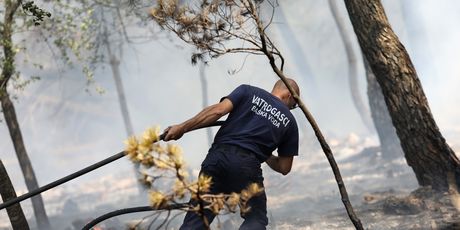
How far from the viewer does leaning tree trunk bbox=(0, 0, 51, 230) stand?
30.8ft

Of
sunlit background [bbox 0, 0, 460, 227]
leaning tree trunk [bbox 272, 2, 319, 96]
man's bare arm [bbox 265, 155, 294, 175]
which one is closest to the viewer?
man's bare arm [bbox 265, 155, 294, 175]

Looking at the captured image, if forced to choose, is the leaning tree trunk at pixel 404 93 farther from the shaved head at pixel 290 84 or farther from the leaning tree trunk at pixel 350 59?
the leaning tree trunk at pixel 350 59

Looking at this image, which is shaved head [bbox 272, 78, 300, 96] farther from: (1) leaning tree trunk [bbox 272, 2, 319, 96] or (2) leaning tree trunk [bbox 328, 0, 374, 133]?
(1) leaning tree trunk [bbox 272, 2, 319, 96]

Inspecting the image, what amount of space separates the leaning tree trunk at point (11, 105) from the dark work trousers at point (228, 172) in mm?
4727

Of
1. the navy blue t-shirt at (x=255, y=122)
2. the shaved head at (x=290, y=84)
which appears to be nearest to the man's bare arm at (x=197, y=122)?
the navy blue t-shirt at (x=255, y=122)

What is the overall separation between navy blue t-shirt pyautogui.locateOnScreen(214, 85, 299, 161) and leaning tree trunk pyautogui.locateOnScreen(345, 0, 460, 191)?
11.6ft

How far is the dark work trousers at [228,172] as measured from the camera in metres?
4.57

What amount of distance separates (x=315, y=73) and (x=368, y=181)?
20.9 m

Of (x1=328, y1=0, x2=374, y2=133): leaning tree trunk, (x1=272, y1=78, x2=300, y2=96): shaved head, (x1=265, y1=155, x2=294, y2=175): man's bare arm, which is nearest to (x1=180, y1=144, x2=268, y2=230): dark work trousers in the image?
(x1=265, y1=155, x2=294, y2=175): man's bare arm

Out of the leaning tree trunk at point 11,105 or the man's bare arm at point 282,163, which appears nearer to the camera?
the man's bare arm at point 282,163

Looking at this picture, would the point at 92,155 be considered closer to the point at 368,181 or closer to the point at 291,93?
the point at 368,181

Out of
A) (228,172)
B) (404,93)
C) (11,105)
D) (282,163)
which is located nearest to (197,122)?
(228,172)

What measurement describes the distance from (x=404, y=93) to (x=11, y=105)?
6715 millimetres

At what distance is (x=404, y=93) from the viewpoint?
7.89m
